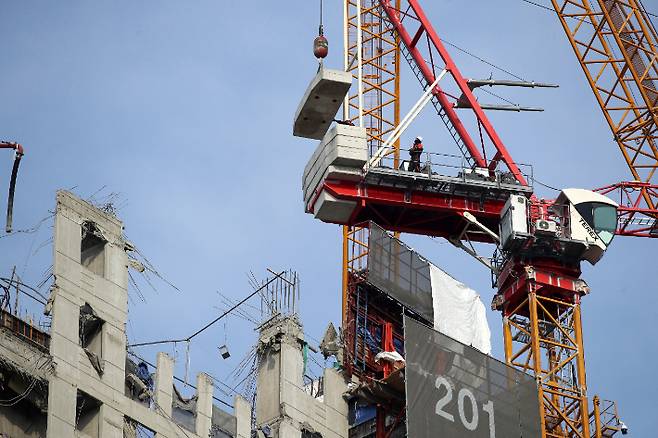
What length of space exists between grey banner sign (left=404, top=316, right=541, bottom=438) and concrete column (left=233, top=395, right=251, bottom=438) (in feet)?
31.2

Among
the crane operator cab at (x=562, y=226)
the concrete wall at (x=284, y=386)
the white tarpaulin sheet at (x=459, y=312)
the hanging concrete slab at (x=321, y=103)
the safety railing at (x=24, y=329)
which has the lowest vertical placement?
the safety railing at (x=24, y=329)

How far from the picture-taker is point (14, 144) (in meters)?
80.8

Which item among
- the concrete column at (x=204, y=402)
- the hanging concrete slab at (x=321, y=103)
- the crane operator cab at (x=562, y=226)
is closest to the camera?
the concrete column at (x=204, y=402)

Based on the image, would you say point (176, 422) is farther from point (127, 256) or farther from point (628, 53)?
point (628, 53)

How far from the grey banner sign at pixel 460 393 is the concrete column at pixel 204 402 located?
12.3 meters

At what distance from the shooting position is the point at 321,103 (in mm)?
104875

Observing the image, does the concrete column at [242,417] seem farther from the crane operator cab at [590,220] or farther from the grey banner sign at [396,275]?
the crane operator cab at [590,220]

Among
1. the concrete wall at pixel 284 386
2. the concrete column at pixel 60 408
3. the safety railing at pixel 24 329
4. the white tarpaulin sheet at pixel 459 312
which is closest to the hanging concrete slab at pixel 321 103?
the white tarpaulin sheet at pixel 459 312

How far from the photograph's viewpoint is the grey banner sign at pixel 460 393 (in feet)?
307

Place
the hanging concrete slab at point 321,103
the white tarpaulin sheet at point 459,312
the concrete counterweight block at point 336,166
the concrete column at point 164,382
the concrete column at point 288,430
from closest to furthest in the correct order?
the concrete column at point 164,382 < the concrete column at point 288,430 < the hanging concrete slab at point 321,103 < the concrete counterweight block at point 336,166 < the white tarpaulin sheet at point 459,312

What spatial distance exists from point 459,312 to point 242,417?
25.5 m

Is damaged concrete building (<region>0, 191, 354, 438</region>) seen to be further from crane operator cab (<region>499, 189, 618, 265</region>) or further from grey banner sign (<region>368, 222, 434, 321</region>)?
crane operator cab (<region>499, 189, 618, 265</region>)

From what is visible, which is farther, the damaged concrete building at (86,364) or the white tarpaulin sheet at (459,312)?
the white tarpaulin sheet at (459,312)

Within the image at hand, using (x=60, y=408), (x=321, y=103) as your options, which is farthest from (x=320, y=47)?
(x=60, y=408)
